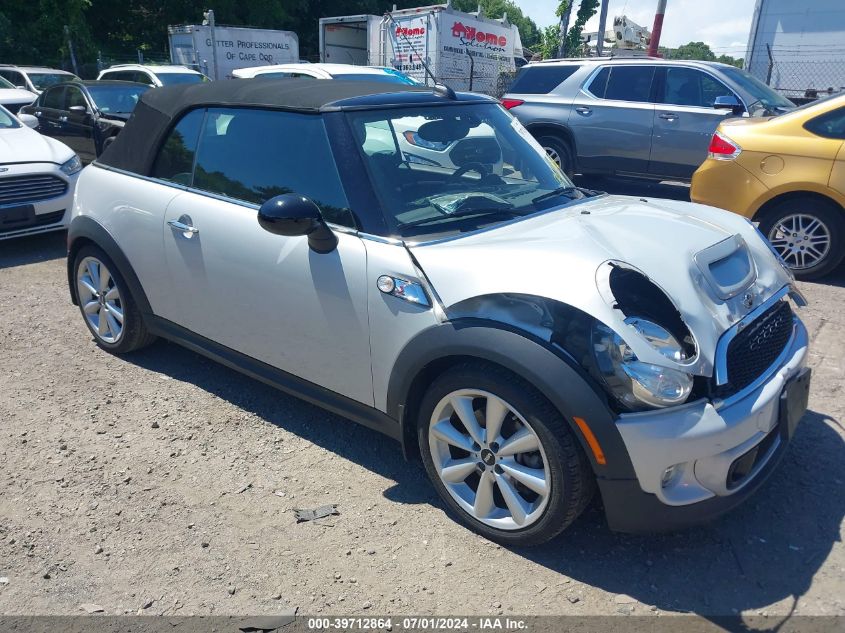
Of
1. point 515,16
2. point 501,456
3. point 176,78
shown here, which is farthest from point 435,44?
point 515,16

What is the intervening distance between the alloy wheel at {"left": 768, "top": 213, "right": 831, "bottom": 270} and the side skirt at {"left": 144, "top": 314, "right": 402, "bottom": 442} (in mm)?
4364

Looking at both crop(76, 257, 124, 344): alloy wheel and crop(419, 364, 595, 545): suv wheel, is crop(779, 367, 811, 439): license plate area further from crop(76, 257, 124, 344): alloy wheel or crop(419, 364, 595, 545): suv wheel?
crop(76, 257, 124, 344): alloy wheel

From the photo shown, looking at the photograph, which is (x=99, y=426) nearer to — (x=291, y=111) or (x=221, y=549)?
(x=221, y=549)

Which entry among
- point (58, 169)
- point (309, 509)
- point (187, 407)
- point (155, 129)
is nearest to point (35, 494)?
point (187, 407)

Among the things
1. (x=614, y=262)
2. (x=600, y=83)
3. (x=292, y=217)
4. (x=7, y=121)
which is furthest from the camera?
(x=600, y=83)

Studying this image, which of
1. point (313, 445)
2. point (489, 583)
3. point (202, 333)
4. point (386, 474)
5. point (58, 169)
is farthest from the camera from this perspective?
point (58, 169)

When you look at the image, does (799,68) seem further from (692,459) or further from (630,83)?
(692,459)

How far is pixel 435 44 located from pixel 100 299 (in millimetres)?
16870

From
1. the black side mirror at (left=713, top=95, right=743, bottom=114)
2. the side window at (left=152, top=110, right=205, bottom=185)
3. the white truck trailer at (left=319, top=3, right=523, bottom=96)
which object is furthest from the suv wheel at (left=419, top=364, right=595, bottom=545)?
the white truck trailer at (left=319, top=3, right=523, bottom=96)

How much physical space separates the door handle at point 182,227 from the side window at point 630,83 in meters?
6.99

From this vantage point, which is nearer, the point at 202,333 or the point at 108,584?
the point at 108,584

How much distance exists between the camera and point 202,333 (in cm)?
373

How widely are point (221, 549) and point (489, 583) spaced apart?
1072 mm

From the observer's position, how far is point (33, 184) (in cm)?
672
